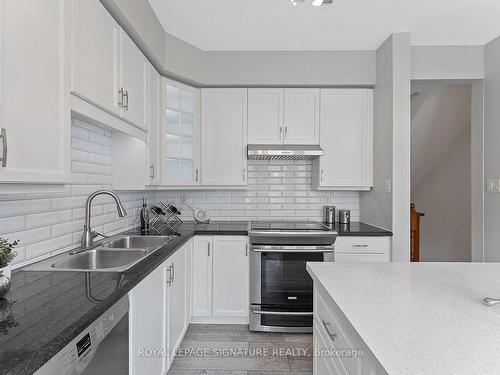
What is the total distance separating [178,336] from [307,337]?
111cm

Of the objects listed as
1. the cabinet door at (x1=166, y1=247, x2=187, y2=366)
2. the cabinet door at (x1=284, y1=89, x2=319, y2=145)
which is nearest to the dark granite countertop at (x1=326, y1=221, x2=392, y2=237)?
the cabinet door at (x1=284, y1=89, x2=319, y2=145)

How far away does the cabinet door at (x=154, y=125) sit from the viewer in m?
2.53

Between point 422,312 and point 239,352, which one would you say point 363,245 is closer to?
point 239,352

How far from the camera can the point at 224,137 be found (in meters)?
3.09

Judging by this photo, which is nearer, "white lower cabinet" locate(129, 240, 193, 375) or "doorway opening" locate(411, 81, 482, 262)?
"white lower cabinet" locate(129, 240, 193, 375)

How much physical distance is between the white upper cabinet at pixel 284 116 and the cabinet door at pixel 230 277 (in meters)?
1.06

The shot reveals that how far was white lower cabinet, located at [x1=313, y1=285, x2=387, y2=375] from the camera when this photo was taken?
0.77 metres

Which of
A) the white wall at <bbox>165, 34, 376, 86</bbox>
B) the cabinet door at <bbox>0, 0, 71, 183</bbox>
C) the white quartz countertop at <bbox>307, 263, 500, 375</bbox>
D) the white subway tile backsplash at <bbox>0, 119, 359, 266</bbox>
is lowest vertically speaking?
the white quartz countertop at <bbox>307, 263, 500, 375</bbox>

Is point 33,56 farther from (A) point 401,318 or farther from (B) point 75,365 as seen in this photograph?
(A) point 401,318

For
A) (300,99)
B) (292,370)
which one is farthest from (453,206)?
(292,370)

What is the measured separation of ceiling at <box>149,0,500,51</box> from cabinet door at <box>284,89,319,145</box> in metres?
0.44

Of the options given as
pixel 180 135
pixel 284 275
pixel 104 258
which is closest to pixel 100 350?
pixel 104 258

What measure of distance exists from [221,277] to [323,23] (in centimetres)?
235

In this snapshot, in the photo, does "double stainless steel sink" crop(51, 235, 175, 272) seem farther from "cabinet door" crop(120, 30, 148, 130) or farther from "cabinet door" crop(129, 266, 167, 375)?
"cabinet door" crop(120, 30, 148, 130)
